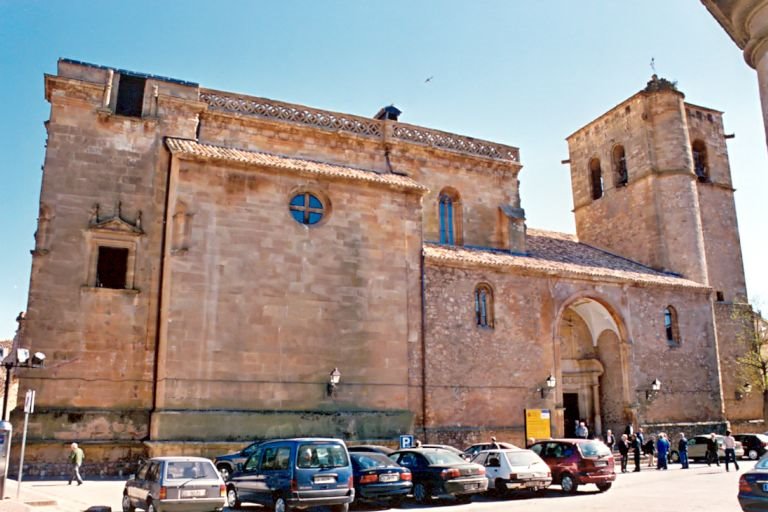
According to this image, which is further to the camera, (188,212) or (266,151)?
(266,151)

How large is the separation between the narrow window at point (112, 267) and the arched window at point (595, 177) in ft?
84.4

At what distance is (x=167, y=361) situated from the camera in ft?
59.5

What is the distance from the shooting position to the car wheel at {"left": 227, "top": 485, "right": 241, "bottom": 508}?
13508 mm

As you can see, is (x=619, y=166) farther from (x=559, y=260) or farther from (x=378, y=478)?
(x=378, y=478)

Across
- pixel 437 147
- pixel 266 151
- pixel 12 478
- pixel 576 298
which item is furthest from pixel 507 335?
pixel 12 478

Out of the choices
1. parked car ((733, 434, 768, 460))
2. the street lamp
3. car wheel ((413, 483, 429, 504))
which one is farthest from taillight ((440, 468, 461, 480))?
parked car ((733, 434, 768, 460))

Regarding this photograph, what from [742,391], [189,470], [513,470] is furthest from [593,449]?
[742,391]

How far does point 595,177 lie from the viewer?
36.8 m

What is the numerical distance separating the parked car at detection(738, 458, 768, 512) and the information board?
520 inches

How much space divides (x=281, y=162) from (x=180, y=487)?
11827 mm

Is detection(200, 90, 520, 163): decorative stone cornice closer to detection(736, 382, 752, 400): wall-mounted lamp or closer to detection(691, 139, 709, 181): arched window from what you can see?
detection(691, 139, 709, 181): arched window

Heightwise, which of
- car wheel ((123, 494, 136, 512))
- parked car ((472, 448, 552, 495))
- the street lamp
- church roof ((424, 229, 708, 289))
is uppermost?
church roof ((424, 229, 708, 289))

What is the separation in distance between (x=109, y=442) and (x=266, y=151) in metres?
10.3

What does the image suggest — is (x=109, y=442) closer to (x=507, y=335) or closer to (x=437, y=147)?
(x=507, y=335)
